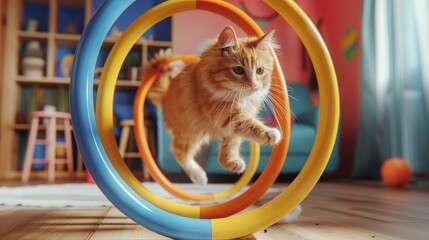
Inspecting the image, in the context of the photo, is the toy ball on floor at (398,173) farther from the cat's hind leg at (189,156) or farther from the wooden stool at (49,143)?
the wooden stool at (49,143)

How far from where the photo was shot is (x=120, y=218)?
1262mm

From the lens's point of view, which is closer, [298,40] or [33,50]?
[33,50]

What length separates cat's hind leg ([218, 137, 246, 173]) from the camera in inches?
46.5

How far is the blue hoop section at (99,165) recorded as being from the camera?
0.83m

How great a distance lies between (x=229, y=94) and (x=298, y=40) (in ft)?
11.1

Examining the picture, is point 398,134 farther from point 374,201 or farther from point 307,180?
point 307,180

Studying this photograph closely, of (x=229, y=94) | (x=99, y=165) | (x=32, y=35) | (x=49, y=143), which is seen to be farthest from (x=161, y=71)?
(x=32, y=35)

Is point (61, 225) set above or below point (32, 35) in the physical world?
below

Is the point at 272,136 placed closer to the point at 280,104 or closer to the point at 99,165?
the point at 280,104

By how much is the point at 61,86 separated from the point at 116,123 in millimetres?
683

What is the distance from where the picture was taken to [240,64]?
1096mm

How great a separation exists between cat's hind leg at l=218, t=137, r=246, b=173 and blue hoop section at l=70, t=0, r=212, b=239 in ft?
1.11

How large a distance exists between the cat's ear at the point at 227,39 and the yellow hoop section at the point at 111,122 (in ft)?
0.63

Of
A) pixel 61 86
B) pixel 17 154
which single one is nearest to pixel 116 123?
pixel 61 86
